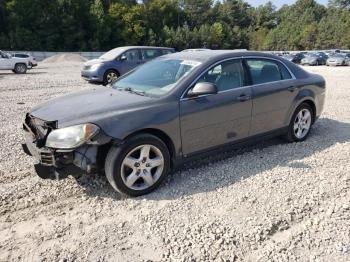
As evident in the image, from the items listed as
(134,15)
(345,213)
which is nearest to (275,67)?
(345,213)

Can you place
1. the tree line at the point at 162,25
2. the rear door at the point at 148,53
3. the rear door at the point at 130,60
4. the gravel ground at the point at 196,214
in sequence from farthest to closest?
the tree line at the point at 162,25 → the rear door at the point at 148,53 → the rear door at the point at 130,60 → the gravel ground at the point at 196,214

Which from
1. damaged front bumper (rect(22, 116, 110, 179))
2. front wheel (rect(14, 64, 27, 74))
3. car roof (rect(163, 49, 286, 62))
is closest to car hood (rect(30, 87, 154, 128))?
damaged front bumper (rect(22, 116, 110, 179))

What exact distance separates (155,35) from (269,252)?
77.0 metres

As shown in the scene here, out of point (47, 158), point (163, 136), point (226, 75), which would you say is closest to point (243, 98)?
point (226, 75)

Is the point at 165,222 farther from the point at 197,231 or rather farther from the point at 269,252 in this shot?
the point at 269,252

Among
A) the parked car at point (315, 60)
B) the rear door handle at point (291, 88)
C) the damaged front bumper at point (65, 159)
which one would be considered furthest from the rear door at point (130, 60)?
the parked car at point (315, 60)

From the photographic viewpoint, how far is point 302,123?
19.9ft

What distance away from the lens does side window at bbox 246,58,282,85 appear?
516 cm

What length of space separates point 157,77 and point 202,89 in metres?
0.77

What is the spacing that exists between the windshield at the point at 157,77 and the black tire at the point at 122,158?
0.65m

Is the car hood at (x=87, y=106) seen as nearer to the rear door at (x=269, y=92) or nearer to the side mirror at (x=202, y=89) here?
the side mirror at (x=202, y=89)

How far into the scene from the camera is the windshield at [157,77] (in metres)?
4.51

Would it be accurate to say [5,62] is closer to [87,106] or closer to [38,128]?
[38,128]

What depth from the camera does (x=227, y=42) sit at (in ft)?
314
